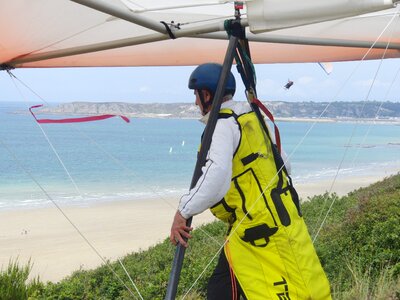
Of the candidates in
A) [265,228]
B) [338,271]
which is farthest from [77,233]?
[265,228]

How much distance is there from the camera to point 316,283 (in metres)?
3.27

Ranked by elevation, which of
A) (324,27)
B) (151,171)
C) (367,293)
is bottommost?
(367,293)

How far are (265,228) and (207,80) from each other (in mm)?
886

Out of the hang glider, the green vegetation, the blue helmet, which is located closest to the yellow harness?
the blue helmet

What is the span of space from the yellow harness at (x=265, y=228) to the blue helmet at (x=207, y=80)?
20cm

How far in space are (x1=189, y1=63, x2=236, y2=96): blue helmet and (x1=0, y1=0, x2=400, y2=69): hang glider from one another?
12.0 inches

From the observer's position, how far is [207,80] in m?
3.50

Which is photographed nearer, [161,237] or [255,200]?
[255,200]

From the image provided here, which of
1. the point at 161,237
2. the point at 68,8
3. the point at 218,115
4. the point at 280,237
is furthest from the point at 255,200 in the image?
the point at 161,237

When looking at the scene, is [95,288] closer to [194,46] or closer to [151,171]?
[194,46]

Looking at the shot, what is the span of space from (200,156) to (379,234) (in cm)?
330

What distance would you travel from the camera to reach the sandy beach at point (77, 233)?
55.6 feet

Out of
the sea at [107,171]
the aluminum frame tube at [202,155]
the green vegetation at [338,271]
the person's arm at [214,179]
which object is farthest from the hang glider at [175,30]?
the sea at [107,171]

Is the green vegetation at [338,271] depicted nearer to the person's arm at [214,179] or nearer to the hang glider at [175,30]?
the hang glider at [175,30]
